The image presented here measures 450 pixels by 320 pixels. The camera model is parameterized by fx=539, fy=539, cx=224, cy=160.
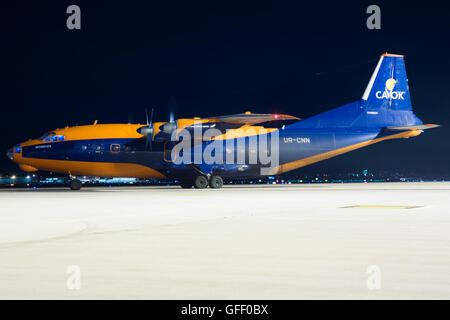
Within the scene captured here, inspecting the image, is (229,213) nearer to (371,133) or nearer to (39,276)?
(39,276)

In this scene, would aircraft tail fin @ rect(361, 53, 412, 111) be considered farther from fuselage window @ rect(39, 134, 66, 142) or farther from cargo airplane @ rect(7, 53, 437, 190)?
fuselage window @ rect(39, 134, 66, 142)

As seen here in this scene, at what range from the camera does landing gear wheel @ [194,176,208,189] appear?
41.9 meters

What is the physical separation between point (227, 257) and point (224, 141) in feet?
111

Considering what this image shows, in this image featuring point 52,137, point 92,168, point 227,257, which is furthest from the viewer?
point 52,137

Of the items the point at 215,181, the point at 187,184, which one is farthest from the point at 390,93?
the point at 187,184

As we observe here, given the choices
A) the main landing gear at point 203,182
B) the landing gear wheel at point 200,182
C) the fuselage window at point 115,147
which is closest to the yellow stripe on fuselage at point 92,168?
the fuselage window at point 115,147

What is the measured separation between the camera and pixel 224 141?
43.0 m

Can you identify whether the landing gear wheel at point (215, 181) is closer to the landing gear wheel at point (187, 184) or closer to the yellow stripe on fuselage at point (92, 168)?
the landing gear wheel at point (187, 184)

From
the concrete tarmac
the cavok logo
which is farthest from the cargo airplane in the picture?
the concrete tarmac

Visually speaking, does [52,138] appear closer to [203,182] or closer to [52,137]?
[52,137]

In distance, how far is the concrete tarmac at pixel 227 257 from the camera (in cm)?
686
